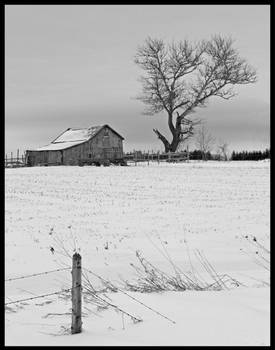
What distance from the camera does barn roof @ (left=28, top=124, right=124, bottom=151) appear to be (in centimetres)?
6250

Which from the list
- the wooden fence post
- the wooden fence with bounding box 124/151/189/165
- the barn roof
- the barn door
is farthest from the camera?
the barn door

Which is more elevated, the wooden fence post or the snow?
the snow

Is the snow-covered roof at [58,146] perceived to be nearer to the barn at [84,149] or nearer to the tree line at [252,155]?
the barn at [84,149]

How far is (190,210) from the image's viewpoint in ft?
75.4

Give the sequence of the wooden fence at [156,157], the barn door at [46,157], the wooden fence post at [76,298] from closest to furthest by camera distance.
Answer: the wooden fence post at [76,298], the wooden fence at [156,157], the barn door at [46,157]

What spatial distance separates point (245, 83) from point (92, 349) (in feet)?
202

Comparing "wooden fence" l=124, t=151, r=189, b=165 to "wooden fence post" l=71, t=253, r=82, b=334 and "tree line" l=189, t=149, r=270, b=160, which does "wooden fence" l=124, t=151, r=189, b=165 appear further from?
"wooden fence post" l=71, t=253, r=82, b=334

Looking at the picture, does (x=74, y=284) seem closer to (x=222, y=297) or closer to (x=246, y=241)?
(x=222, y=297)

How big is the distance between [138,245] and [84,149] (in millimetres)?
47387

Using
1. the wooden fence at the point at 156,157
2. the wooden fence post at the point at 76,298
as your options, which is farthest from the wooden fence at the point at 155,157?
the wooden fence post at the point at 76,298

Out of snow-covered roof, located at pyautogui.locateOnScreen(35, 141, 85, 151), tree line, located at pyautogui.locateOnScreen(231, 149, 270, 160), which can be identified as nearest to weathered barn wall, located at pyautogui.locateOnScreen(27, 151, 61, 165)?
snow-covered roof, located at pyautogui.locateOnScreen(35, 141, 85, 151)

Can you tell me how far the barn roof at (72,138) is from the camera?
205 feet

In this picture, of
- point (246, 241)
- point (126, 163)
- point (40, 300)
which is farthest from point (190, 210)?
point (126, 163)

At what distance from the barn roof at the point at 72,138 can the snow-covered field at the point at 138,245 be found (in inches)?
812
